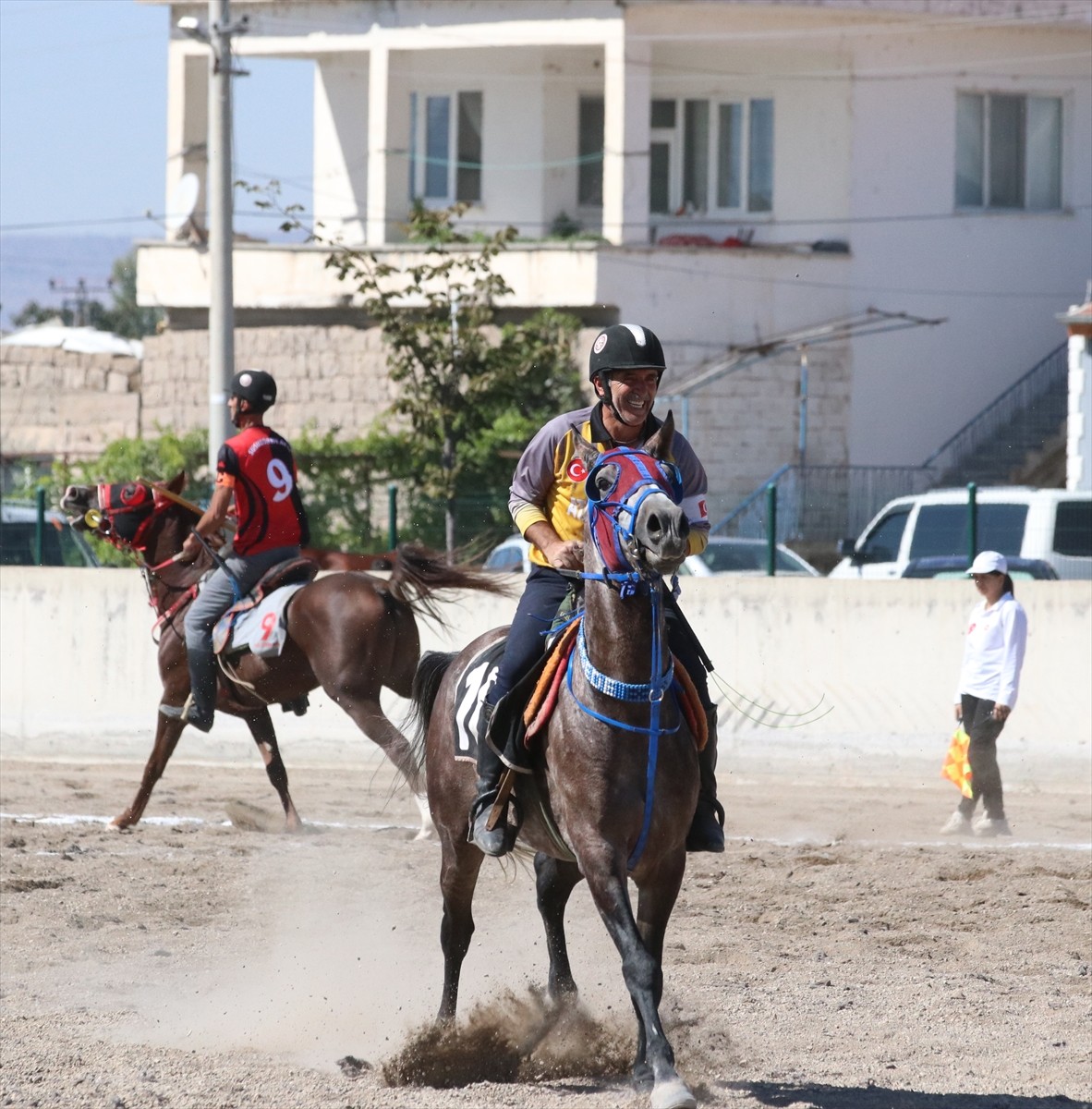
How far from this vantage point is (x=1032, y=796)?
12914 millimetres

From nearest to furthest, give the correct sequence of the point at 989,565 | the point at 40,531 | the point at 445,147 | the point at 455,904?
the point at 455,904 < the point at 989,565 < the point at 40,531 < the point at 445,147

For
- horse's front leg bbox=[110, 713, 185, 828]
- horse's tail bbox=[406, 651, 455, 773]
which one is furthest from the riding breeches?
horse's front leg bbox=[110, 713, 185, 828]

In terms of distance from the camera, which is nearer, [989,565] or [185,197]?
[989,565]

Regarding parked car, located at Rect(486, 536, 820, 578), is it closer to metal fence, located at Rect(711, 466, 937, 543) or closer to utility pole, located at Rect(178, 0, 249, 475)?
utility pole, located at Rect(178, 0, 249, 475)

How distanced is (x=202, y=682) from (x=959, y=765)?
5.15m

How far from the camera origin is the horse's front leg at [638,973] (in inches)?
208

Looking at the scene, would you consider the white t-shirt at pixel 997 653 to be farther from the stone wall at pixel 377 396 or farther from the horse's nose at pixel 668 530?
the stone wall at pixel 377 396

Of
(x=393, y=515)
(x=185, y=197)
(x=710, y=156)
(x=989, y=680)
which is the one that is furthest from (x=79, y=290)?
(x=989, y=680)

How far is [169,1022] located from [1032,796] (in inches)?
306

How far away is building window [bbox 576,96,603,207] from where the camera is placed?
27.8m

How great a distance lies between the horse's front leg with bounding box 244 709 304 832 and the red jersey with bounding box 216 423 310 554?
1255 millimetres

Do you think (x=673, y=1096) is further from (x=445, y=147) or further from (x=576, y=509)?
(x=445, y=147)

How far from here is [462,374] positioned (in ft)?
77.6

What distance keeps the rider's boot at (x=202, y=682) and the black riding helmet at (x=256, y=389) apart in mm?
1739
